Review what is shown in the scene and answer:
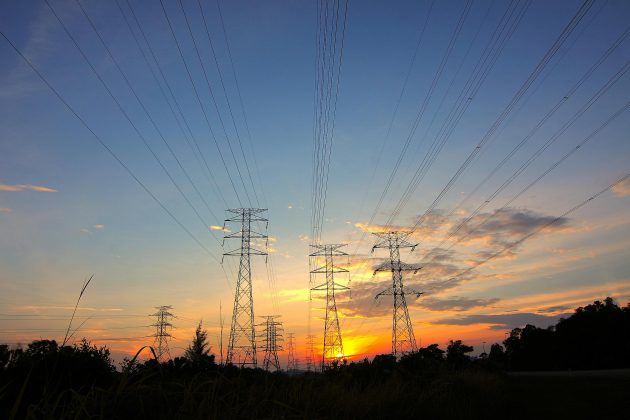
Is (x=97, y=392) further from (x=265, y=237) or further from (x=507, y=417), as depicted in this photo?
(x=265, y=237)

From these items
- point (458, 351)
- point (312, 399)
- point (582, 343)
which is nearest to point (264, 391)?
point (312, 399)

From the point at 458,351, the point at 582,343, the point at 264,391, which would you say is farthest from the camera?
the point at 582,343

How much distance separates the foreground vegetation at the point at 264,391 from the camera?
448cm

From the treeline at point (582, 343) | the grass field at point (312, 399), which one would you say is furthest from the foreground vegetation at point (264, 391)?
the treeline at point (582, 343)

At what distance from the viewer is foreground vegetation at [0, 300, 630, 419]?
448cm

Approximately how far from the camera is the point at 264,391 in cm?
670

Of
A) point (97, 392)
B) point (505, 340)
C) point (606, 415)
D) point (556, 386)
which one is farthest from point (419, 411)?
point (505, 340)

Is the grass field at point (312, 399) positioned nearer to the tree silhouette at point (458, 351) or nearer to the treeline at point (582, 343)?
the tree silhouette at point (458, 351)

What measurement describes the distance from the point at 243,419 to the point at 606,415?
2104 cm

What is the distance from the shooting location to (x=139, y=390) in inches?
188

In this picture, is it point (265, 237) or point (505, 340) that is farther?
point (505, 340)

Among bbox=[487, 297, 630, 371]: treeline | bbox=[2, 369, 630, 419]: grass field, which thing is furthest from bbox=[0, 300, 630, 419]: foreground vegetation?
bbox=[487, 297, 630, 371]: treeline

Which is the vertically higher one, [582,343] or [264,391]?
[582,343]

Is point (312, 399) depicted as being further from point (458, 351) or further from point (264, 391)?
point (458, 351)
